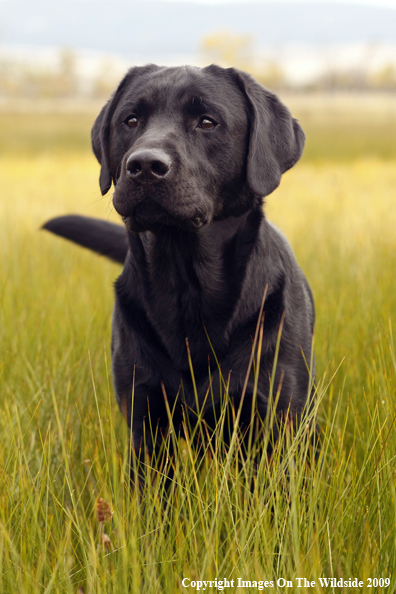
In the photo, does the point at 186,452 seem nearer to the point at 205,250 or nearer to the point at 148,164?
the point at 205,250

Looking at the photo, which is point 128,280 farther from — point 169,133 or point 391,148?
point 391,148

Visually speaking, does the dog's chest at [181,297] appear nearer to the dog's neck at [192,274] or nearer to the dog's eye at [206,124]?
the dog's neck at [192,274]

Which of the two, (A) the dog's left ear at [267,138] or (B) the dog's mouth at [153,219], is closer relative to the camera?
(B) the dog's mouth at [153,219]

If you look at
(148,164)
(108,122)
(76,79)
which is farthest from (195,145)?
(76,79)

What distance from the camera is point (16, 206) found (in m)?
7.09

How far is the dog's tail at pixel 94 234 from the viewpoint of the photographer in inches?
110

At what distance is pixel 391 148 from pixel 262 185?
18.0 m

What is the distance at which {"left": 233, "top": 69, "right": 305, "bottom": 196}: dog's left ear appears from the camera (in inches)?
75.4

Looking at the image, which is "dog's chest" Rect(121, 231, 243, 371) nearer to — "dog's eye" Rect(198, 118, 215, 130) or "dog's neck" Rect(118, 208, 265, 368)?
"dog's neck" Rect(118, 208, 265, 368)

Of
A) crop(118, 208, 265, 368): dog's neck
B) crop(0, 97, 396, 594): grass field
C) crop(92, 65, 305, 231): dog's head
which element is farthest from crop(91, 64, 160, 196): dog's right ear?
crop(0, 97, 396, 594): grass field

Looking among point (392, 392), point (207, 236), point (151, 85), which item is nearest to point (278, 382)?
point (392, 392)

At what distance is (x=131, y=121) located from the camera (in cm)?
204

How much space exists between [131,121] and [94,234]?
88 cm

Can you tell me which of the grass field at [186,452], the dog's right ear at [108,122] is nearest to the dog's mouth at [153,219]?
the dog's right ear at [108,122]
